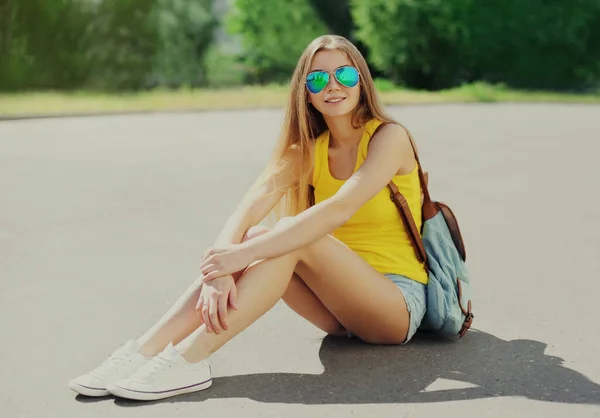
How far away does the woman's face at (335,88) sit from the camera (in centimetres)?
419

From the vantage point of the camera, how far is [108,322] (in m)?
5.06

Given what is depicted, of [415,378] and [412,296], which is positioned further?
[412,296]

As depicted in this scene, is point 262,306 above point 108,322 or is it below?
above

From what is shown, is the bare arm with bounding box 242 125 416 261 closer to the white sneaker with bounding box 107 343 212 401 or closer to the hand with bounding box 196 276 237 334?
the hand with bounding box 196 276 237 334

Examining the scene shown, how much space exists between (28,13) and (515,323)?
31.2 meters

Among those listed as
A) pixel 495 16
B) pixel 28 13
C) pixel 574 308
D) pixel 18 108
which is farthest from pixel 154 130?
pixel 495 16

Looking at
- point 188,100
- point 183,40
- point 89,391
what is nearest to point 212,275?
point 89,391

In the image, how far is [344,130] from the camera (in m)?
4.34

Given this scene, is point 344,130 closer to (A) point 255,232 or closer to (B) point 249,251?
(A) point 255,232

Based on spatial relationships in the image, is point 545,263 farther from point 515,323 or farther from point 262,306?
point 262,306

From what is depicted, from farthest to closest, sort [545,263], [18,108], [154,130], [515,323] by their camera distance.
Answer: [18,108]
[154,130]
[545,263]
[515,323]

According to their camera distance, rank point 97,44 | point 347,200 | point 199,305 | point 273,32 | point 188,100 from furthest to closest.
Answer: point 273,32 → point 97,44 → point 188,100 → point 347,200 → point 199,305

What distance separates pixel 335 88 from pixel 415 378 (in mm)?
1224

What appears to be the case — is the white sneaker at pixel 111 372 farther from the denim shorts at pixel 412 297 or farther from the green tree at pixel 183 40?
the green tree at pixel 183 40
